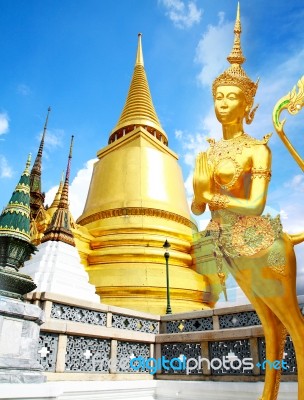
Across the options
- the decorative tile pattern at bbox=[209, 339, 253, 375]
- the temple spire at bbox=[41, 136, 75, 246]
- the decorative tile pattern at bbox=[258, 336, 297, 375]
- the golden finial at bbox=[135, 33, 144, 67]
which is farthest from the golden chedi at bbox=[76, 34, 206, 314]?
the decorative tile pattern at bbox=[258, 336, 297, 375]

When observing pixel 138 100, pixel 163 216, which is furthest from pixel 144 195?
pixel 138 100

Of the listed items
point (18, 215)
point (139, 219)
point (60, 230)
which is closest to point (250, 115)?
point (18, 215)

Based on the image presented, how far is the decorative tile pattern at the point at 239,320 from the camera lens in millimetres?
5327

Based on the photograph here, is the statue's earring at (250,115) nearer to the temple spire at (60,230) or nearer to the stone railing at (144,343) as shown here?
the stone railing at (144,343)

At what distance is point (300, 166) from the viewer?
351 cm

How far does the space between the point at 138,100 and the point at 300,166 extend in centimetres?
1454

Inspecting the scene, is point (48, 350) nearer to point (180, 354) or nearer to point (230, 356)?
point (180, 354)

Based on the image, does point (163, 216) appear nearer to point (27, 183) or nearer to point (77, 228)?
point (77, 228)

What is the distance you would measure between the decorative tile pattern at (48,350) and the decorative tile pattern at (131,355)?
3.89 feet

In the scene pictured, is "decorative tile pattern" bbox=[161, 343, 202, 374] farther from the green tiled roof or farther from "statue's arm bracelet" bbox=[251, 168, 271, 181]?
"statue's arm bracelet" bbox=[251, 168, 271, 181]

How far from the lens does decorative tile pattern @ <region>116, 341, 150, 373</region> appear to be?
5.81m

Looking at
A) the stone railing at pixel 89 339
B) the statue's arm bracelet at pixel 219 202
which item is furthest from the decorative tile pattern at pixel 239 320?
the statue's arm bracelet at pixel 219 202

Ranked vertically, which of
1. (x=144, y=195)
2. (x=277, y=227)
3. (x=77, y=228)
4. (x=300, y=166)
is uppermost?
(x=144, y=195)

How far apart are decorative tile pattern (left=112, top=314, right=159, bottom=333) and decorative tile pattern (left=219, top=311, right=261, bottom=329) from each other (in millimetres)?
1426
